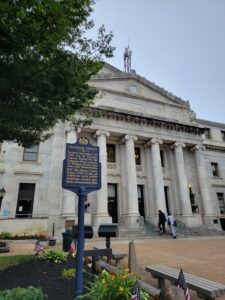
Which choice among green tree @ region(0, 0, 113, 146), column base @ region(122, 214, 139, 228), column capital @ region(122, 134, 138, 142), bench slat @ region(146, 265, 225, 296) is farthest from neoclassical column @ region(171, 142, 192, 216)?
bench slat @ region(146, 265, 225, 296)

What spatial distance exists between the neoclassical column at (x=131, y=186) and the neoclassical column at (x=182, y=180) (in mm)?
5618

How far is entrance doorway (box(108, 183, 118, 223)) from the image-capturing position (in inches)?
913

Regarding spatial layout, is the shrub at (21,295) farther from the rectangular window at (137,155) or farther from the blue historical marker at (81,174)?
the rectangular window at (137,155)

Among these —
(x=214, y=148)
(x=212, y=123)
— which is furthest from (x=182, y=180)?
(x=212, y=123)

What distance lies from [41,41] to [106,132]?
16.4 metres

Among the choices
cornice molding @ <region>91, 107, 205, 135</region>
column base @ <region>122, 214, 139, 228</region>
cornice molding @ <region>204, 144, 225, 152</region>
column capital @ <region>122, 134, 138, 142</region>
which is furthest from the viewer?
cornice molding @ <region>204, 144, 225, 152</region>

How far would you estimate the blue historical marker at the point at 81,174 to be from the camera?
180 inches

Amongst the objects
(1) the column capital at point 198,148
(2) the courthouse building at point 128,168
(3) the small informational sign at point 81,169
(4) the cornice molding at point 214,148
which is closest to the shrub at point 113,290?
(3) the small informational sign at point 81,169

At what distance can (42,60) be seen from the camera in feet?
24.3

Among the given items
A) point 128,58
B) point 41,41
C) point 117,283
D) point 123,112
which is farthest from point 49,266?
point 128,58

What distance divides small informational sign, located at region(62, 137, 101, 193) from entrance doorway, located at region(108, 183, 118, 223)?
19052mm

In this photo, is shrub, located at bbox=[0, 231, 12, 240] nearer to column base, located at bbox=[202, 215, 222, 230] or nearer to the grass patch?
the grass patch

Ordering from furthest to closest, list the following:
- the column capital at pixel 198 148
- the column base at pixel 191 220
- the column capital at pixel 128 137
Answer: the column capital at pixel 198 148
the column capital at pixel 128 137
the column base at pixel 191 220

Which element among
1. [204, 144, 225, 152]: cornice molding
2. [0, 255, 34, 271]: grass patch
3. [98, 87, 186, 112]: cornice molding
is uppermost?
[98, 87, 186, 112]: cornice molding
